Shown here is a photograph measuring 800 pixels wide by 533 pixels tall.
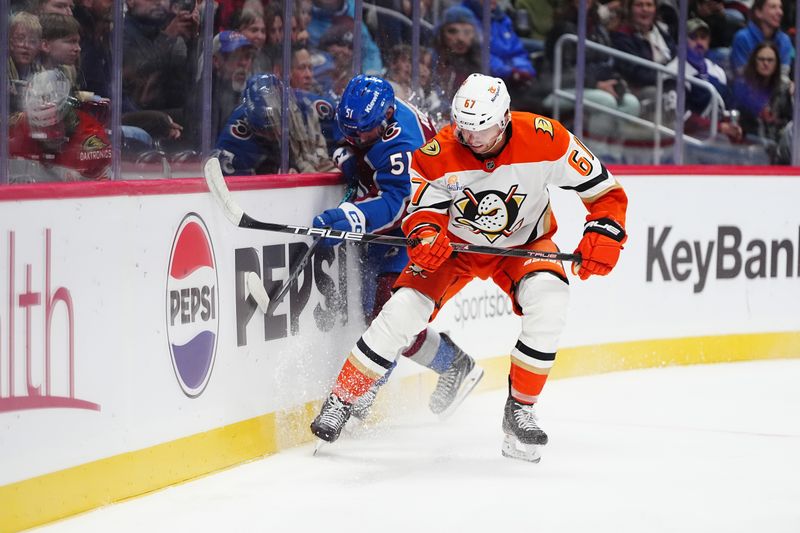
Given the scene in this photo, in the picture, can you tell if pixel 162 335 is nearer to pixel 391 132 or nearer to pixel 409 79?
pixel 391 132

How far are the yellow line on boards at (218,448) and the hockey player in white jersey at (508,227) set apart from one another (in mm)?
237

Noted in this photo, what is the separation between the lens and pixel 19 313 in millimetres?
3061

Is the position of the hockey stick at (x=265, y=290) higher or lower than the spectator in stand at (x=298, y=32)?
lower

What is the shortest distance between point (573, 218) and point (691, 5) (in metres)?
1.51

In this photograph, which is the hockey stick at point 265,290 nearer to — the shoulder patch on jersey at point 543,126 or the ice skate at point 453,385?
the ice skate at point 453,385

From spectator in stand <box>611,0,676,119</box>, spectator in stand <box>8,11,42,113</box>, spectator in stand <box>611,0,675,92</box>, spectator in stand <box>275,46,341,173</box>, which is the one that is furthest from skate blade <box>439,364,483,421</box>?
spectator in stand <box>611,0,675,92</box>

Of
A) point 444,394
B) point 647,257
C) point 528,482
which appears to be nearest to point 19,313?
point 528,482

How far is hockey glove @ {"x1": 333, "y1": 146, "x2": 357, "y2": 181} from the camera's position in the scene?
4391 mm

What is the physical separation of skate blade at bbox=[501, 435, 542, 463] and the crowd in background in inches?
51.3

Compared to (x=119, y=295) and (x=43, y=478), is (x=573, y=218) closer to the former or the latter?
(x=119, y=295)

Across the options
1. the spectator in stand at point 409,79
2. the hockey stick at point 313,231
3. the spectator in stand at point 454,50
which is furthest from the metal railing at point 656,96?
the hockey stick at point 313,231

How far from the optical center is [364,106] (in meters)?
4.11

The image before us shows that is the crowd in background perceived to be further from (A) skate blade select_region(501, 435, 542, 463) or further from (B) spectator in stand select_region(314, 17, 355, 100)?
(A) skate blade select_region(501, 435, 542, 463)

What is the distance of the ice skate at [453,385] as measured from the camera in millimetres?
4598
